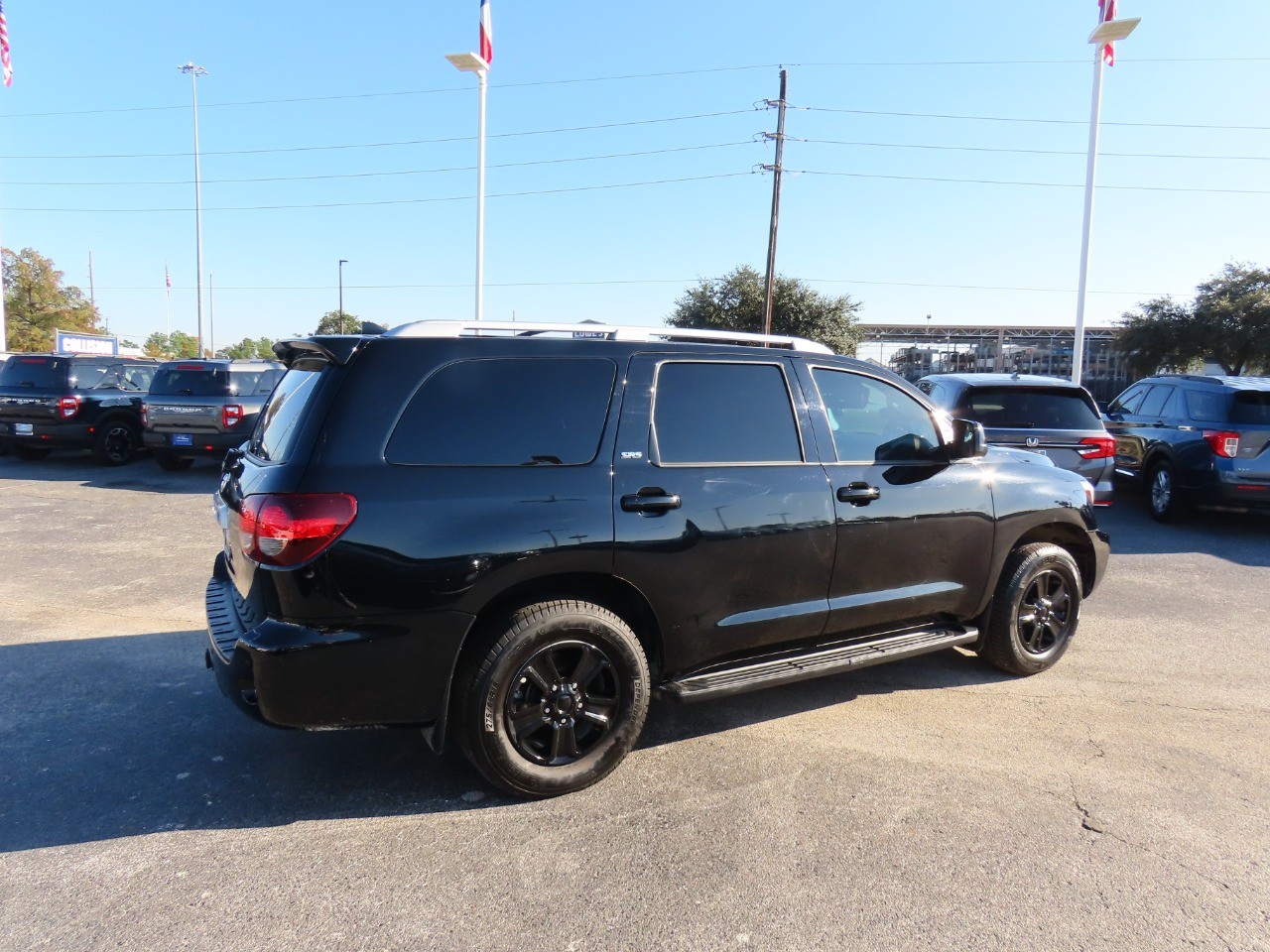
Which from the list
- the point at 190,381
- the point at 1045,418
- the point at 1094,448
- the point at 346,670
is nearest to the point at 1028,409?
the point at 1045,418

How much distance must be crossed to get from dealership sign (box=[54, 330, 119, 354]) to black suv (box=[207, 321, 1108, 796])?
34.9 metres

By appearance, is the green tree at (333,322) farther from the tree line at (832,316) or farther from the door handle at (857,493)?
the door handle at (857,493)

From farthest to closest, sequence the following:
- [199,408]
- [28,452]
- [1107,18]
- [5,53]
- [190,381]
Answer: [5,53]
[1107,18]
[28,452]
[190,381]
[199,408]

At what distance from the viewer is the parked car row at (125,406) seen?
12305 millimetres

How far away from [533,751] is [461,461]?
1197 mm

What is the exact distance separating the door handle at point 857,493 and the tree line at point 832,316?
102ft

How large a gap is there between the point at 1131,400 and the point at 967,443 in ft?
27.9

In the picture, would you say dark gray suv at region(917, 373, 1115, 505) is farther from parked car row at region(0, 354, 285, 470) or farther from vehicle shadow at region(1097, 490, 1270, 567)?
parked car row at region(0, 354, 285, 470)

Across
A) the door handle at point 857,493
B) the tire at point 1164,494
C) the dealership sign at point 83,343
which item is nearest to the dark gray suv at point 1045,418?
the tire at point 1164,494

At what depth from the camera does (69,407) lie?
13.2 m

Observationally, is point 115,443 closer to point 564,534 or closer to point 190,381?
point 190,381

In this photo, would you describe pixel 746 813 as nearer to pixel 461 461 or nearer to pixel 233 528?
pixel 461 461

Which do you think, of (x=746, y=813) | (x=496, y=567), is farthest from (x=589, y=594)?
(x=746, y=813)

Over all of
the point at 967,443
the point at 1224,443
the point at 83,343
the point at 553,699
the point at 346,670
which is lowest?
the point at 553,699
